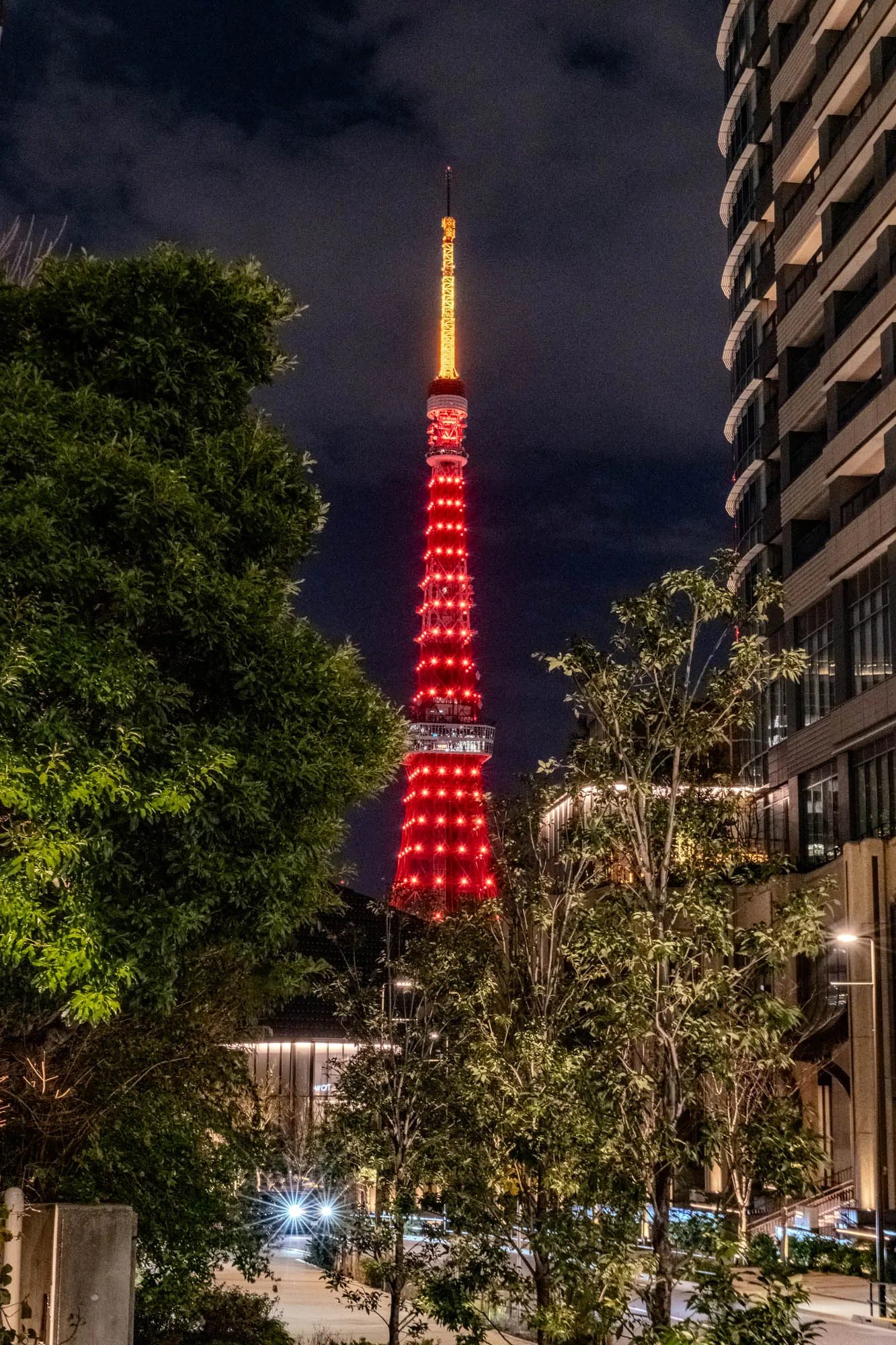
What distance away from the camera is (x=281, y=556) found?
15.9m

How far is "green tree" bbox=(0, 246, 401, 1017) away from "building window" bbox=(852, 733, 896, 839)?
3082cm

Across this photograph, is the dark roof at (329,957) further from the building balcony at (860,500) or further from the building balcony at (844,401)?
the building balcony at (844,401)

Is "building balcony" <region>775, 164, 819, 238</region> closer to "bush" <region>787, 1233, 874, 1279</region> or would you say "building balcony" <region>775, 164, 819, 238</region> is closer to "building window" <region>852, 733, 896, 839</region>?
"building window" <region>852, 733, 896, 839</region>

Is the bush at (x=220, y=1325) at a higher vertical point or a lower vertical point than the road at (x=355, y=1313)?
higher

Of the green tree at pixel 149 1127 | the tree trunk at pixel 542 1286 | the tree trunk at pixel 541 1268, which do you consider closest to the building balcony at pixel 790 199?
the tree trunk at pixel 541 1268

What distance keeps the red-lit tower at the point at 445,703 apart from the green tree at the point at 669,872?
9523 centimetres

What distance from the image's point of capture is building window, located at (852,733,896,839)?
144ft

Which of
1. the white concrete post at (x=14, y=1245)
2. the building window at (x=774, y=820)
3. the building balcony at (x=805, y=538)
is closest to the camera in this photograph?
the white concrete post at (x=14, y=1245)

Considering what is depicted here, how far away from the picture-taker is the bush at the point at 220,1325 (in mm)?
18375

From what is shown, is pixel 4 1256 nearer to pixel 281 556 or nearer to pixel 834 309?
pixel 281 556

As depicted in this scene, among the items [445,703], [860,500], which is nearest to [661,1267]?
[860,500]

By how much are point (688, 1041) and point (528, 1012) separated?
10830 mm

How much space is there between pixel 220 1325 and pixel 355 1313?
25.1 ft

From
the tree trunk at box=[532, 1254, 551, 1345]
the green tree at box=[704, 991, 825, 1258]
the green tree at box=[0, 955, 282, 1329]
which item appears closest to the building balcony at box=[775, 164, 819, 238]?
the green tree at box=[0, 955, 282, 1329]
